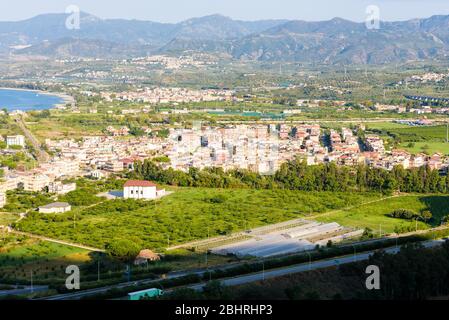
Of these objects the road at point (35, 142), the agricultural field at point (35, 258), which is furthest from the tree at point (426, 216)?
the road at point (35, 142)

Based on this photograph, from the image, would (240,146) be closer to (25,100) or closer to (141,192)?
(141,192)

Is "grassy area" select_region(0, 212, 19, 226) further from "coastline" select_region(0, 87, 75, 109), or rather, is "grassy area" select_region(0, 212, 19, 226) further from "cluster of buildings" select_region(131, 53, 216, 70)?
"cluster of buildings" select_region(131, 53, 216, 70)

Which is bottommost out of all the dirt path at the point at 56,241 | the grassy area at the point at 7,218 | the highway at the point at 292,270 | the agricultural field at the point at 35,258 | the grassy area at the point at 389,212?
the grassy area at the point at 389,212

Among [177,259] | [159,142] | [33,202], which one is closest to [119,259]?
[177,259]

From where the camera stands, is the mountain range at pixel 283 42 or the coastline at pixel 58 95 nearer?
the coastline at pixel 58 95

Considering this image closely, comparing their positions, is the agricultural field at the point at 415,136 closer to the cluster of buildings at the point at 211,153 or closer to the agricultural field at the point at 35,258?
the cluster of buildings at the point at 211,153

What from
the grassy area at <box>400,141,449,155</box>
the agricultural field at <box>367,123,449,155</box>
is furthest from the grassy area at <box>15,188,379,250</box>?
the agricultural field at <box>367,123,449,155</box>
